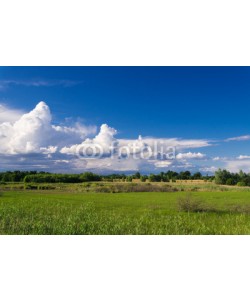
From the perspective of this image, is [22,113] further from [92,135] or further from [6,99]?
[92,135]

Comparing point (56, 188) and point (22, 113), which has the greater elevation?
point (22, 113)

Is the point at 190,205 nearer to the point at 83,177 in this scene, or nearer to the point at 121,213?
the point at 121,213

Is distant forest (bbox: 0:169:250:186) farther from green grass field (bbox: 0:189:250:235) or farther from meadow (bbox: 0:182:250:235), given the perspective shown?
green grass field (bbox: 0:189:250:235)

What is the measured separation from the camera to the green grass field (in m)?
7.22

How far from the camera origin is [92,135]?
7.60 meters
